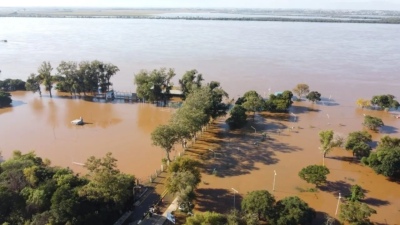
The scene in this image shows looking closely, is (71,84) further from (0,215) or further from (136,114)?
(0,215)

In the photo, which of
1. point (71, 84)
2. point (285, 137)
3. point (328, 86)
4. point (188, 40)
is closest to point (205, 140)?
point (285, 137)

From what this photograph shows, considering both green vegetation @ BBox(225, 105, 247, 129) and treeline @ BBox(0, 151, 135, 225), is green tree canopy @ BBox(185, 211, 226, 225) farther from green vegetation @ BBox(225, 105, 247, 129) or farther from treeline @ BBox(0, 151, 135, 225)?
green vegetation @ BBox(225, 105, 247, 129)

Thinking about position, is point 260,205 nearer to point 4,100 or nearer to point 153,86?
point 153,86

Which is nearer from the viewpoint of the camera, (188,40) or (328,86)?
(328,86)

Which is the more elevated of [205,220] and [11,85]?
[11,85]

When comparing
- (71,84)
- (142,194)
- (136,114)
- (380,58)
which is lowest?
(142,194)

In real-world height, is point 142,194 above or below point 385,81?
below

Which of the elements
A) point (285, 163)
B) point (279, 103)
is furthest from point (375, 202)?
point (279, 103)
